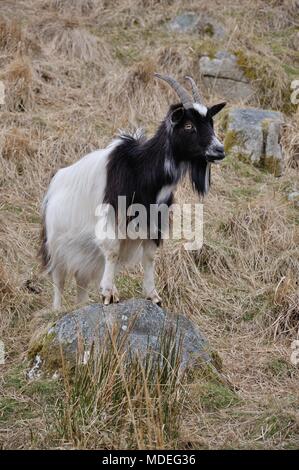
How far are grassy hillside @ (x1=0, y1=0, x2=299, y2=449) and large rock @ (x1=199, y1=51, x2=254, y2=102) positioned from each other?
117 millimetres

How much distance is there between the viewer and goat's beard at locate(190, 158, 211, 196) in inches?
229

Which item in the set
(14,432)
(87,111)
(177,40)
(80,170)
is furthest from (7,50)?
(14,432)

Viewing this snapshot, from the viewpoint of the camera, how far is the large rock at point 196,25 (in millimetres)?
12008

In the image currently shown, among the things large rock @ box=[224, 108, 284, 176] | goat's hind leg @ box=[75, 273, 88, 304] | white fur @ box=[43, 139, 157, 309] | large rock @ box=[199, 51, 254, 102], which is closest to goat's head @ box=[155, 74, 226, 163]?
white fur @ box=[43, 139, 157, 309]

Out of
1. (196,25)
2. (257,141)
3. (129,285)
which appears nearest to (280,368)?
(129,285)

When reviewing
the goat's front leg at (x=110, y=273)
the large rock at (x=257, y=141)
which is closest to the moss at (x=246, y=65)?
the large rock at (x=257, y=141)

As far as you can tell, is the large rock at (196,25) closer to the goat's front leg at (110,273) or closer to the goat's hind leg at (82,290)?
the goat's hind leg at (82,290)

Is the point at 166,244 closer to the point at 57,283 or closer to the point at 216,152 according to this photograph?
the point at 57,283

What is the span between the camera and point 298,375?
21.0 feet

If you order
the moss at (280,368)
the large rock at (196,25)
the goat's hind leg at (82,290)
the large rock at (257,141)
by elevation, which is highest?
the large rock at (196,25)

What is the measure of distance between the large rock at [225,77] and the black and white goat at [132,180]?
15.9 ft

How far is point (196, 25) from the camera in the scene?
12164 mm

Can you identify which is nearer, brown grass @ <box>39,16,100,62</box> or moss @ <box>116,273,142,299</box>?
moss @ <box>116,273,142,299</box>

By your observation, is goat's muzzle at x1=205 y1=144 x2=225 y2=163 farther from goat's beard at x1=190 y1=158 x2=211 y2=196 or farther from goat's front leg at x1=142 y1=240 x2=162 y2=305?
goat's front leg at x1=142 y1=240 x2=162 y2=305
